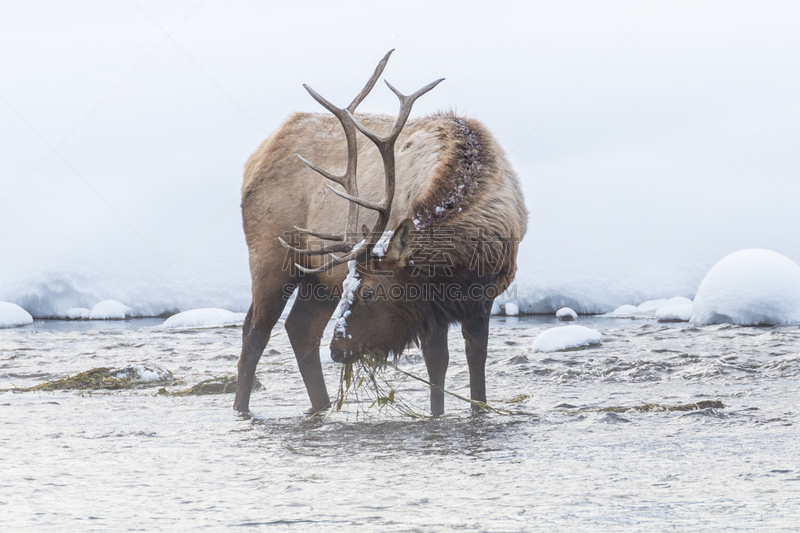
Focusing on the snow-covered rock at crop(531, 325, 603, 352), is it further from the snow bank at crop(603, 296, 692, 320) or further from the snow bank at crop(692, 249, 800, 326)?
the snow bank at crop(603, 296, 692, 320)

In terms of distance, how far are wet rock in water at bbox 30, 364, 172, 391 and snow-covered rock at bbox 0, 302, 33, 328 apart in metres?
7.39

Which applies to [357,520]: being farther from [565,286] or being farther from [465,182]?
[565,286]

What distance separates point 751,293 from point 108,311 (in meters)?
11.2

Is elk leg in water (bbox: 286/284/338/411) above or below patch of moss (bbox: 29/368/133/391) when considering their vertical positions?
above

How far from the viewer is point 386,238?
5.21 metres

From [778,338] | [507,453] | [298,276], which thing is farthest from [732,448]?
[778,338]

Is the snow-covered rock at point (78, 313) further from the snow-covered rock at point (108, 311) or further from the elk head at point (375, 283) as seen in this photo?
the elk head at point (375, 283)

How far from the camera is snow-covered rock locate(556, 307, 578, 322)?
566 inches

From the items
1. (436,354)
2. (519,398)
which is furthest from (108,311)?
(519,398)

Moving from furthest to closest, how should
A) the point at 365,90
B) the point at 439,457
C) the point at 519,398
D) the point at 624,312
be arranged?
the point at 624,312, the point at 365,90, the point at 519,398, the point at 439,457

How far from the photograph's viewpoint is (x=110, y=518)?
275cm

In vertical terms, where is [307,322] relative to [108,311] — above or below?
below

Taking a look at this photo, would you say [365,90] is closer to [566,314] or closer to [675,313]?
[675,313]

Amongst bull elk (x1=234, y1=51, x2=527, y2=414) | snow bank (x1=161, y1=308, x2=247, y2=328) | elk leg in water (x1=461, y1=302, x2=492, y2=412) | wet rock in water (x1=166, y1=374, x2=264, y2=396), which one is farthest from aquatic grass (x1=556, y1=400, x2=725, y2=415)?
snow bank (x1=161, y1=308, x2=247, y2=328)
